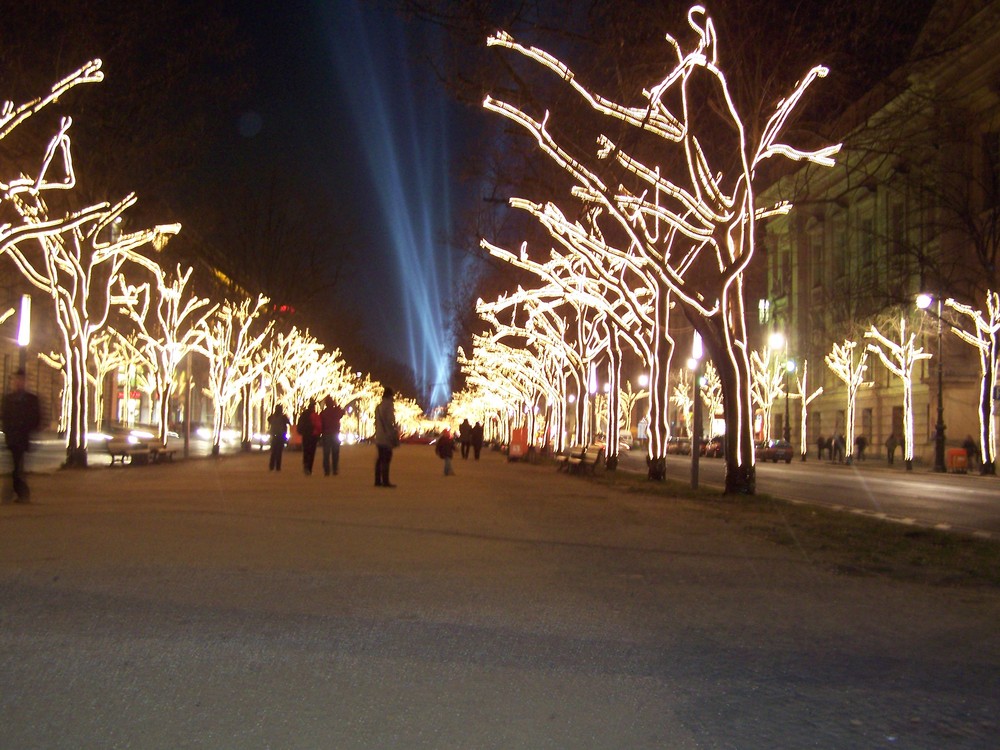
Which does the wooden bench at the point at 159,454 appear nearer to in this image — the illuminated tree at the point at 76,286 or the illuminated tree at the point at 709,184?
the illuminated tree at the point at 76,286

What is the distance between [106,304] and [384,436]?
1382 centimetres

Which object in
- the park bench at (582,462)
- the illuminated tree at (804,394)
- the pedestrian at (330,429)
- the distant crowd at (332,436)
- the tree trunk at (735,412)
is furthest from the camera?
the illuminated tree at (804,394)

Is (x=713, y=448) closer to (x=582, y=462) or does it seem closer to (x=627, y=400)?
(x=627, y=400)

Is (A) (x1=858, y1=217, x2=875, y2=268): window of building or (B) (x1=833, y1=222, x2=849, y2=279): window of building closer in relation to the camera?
(A) (x1=858, y1=217, x2=875, y2=268): window of building

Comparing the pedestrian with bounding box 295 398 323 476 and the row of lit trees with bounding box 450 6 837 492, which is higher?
the row of lit trees with bounding box 450 6 837 492

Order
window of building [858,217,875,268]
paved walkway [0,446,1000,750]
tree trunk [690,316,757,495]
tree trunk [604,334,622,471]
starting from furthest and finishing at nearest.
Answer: window of building [858,217,875,268]
tree trunk [604,334,622,471]
tree trunk [690,316,757,495]
paved walkway [0,446,1000,750]

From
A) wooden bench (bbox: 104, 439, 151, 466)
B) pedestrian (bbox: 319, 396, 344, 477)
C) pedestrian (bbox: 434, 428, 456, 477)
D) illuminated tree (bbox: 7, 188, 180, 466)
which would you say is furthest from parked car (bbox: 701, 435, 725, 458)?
illuminated tree (bbox: 7, 188, 180, 466)

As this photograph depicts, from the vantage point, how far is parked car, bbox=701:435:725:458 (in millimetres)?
76206

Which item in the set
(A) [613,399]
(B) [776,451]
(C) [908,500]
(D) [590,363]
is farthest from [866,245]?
(C) [908,500]

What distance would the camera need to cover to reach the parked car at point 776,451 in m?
65.8

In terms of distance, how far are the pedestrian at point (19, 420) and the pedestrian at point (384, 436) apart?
7.77 meters

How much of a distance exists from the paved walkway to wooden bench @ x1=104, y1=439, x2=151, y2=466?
21.8 meters

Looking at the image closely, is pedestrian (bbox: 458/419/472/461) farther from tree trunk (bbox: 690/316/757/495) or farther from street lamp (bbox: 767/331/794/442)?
tree trunk (bbox: 690/316/757/495)

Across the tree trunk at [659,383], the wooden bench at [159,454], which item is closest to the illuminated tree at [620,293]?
the tree trunk at [659,383]
